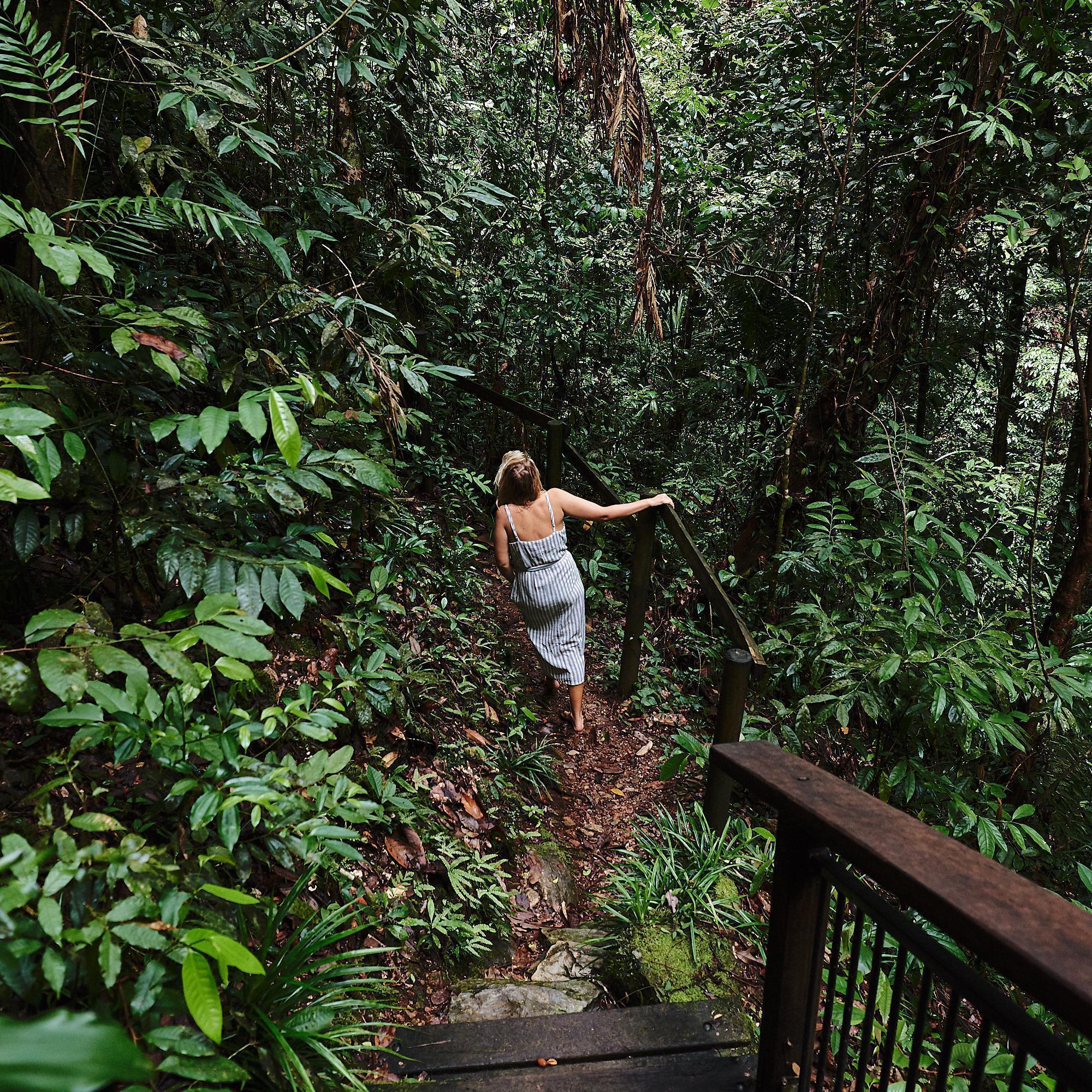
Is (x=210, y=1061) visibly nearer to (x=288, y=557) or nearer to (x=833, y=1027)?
(x=288, y=557)

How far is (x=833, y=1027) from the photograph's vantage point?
2.59 m

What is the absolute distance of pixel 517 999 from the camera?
8.36 ft

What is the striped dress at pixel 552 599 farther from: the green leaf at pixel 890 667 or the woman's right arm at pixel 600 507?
the green leaf at pixel 890 667

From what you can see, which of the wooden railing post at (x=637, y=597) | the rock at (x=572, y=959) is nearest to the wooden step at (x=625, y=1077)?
the rock at (x=572, y=959)

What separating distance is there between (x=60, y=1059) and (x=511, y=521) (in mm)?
4045

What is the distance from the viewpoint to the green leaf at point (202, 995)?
1.13 meters

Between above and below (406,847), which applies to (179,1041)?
above

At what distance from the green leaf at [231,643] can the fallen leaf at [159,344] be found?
791mm

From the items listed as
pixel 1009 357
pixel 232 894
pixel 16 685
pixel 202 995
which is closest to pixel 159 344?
pixel 16 685

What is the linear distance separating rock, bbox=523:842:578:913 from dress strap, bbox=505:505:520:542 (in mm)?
1764

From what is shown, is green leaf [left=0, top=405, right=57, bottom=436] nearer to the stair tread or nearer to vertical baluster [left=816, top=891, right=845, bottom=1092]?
vertical baluster [left=816, top=891, right=845, bottom=1092]

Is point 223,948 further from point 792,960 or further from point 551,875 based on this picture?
point 551,875

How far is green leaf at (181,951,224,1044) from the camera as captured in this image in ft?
3.72

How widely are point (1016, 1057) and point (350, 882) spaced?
6.95 ft
